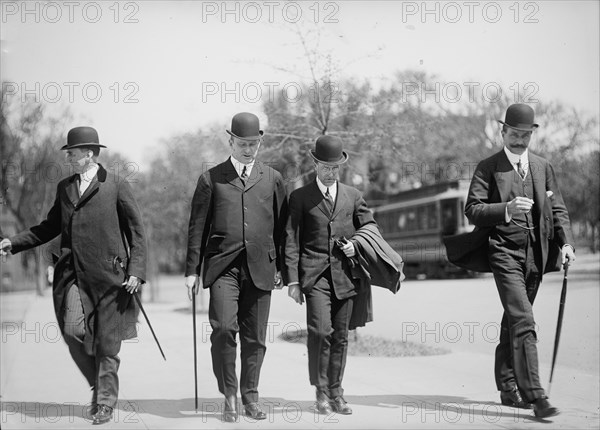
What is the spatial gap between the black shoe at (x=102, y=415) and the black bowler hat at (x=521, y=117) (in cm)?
359

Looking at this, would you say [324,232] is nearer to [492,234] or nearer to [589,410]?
[492,234]

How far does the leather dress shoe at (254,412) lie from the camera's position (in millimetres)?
5598

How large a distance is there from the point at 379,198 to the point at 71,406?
3092 cm

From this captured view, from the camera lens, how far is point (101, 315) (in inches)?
226

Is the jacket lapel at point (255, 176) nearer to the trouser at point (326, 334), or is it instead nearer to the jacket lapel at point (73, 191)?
the trouser at point (326, 334)

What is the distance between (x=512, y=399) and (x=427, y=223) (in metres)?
23.8

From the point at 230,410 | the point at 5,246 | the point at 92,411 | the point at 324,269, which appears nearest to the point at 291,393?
the point at 230,410

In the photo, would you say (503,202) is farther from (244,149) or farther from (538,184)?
(244,149)

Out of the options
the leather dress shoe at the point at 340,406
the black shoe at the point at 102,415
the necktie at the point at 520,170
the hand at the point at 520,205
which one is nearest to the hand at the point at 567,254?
the hand at the point at 520,205

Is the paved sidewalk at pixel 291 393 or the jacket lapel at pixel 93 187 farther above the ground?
the jacket lapel at pixel 93 187

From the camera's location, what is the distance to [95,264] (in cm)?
574

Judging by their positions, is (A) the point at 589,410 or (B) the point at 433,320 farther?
(B) the point at 433,320

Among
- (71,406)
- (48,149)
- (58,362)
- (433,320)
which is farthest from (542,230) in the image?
(48,149)

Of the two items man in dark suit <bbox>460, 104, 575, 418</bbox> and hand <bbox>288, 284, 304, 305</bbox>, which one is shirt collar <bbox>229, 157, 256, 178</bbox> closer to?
hand <bbox>288, 284, 304, 305</bbox>
